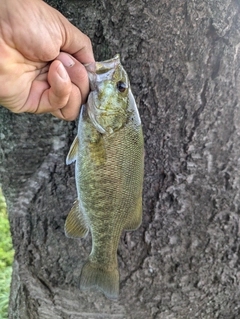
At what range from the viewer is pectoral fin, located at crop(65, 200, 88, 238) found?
6.31 feet

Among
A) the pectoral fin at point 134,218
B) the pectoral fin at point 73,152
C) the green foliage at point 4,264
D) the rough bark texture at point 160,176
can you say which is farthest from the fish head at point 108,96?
the green foliage at point 4,264

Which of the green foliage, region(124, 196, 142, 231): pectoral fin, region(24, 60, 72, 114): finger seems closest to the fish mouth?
region(24, 60, 72, 114): finger

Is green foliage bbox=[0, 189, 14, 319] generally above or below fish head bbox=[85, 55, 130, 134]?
below

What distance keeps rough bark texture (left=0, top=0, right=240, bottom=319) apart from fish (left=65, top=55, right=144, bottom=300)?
266mm

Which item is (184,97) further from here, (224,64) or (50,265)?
(50,265)

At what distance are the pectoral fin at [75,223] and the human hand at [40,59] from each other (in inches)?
19.5

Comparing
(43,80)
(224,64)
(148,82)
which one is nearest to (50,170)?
(43,80)

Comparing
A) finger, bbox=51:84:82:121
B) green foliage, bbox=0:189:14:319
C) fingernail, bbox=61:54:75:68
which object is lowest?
green foliage, bbox=0:189:14:319

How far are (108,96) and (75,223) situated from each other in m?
0.69

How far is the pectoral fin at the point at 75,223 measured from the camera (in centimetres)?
192

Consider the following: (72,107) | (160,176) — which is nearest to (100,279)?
(160,176)

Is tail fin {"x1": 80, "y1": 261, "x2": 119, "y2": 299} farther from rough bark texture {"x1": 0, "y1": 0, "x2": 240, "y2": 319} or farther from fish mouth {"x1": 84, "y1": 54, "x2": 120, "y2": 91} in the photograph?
fish mouth {"x1": 84, "y1": 54, "x2": 120, "y2": 91}

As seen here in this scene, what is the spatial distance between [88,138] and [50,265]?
36.8 inches

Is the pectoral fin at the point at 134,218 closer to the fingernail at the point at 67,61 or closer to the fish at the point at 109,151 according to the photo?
the fish at the point at 109,151
